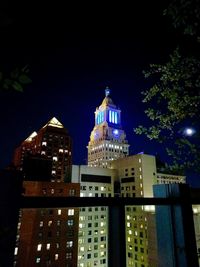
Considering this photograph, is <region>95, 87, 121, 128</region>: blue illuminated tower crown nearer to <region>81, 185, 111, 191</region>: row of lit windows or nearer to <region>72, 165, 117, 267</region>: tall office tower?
<region>81, 185, 111, 191</region>: row of lit windows

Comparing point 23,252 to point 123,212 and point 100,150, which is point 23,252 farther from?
point 100,150

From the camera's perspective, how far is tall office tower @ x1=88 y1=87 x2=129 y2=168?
94812 millimetres

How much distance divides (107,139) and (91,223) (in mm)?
48357

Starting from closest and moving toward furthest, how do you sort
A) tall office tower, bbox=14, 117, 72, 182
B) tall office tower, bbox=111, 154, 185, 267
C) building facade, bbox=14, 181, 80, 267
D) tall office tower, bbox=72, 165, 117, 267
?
building facade, bbox=14, 181, 80, 267 < tall office tower, bbox=111, 154, 185, 267 < tall office tower, bbox=72, 165, 117, 267 < tall office tower, bbox=14, 117, 72, 182

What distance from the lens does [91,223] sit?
181 feet

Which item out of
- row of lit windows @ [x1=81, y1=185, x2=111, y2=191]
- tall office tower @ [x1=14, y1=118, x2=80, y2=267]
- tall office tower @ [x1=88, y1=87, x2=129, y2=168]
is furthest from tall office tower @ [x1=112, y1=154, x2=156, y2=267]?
tall office tower @ [x1=88, y1=87, x2=129, y2=168]

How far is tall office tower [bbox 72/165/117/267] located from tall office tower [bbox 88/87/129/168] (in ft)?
103

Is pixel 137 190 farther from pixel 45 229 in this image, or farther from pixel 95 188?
pixel 45 229

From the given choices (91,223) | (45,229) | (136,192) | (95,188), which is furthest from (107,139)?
(45,229)

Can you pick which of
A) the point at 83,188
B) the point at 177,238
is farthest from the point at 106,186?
the point at 177,238

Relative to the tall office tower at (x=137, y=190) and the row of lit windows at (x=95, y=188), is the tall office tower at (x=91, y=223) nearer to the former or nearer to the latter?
the row of lit windows at (x=95, y=188)

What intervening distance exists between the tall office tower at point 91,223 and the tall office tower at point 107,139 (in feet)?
103

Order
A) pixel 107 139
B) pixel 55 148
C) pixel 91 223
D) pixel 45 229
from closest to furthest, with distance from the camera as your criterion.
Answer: pixel 45 229 < pixel 91 223 < pixel 55 148 < pixel 107 139

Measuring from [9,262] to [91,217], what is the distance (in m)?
58.6
